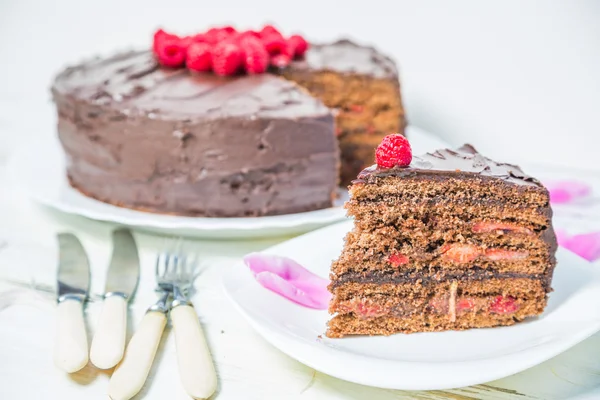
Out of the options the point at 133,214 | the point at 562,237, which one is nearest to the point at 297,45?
the point at 133,214

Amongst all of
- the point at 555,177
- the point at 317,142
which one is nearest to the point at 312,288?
the point at 317,142

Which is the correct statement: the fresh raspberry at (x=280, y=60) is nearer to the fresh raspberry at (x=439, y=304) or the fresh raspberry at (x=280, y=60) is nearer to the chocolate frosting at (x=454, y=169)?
the chocolate frosting at (x=454, y=169)

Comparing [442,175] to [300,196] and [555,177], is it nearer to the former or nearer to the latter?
[300,196]

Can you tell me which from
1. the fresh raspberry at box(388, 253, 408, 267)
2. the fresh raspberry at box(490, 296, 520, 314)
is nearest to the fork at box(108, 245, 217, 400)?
the fresh raspberry at box(388, 253, 408, 267)

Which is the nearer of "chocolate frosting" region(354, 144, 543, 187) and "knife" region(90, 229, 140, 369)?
"knife" region(90, 229, 140, 369)

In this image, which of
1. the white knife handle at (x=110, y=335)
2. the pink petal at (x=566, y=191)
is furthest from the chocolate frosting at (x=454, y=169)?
the pink petal at (x=566, y=191)

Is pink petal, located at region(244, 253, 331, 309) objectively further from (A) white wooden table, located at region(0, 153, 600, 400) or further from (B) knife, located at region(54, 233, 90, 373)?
(B) knife, located at region(54, 233, 90, 373)
